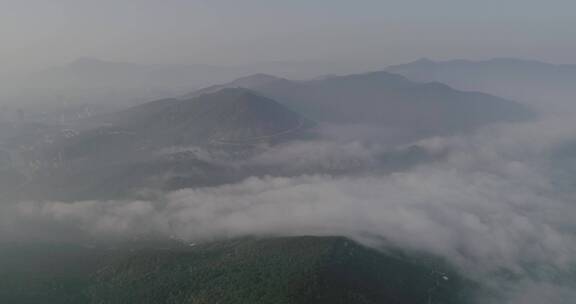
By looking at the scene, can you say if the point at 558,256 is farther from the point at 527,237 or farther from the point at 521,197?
the point at 521,197

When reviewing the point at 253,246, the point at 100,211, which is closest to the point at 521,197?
the point at 253,246

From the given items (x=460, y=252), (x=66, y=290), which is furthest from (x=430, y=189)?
(x=66, y=290)

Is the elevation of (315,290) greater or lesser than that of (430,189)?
greater

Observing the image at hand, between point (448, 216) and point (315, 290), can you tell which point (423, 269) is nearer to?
point (315, 290)

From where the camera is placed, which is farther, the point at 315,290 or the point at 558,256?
the point at 558,256

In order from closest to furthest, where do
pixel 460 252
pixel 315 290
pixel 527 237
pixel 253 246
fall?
1. pixel 315 290
2. pixel 253 246
3. pixel 460 252
4. pixel 527 237

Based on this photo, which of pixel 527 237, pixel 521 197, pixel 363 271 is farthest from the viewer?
pixel 521 197
